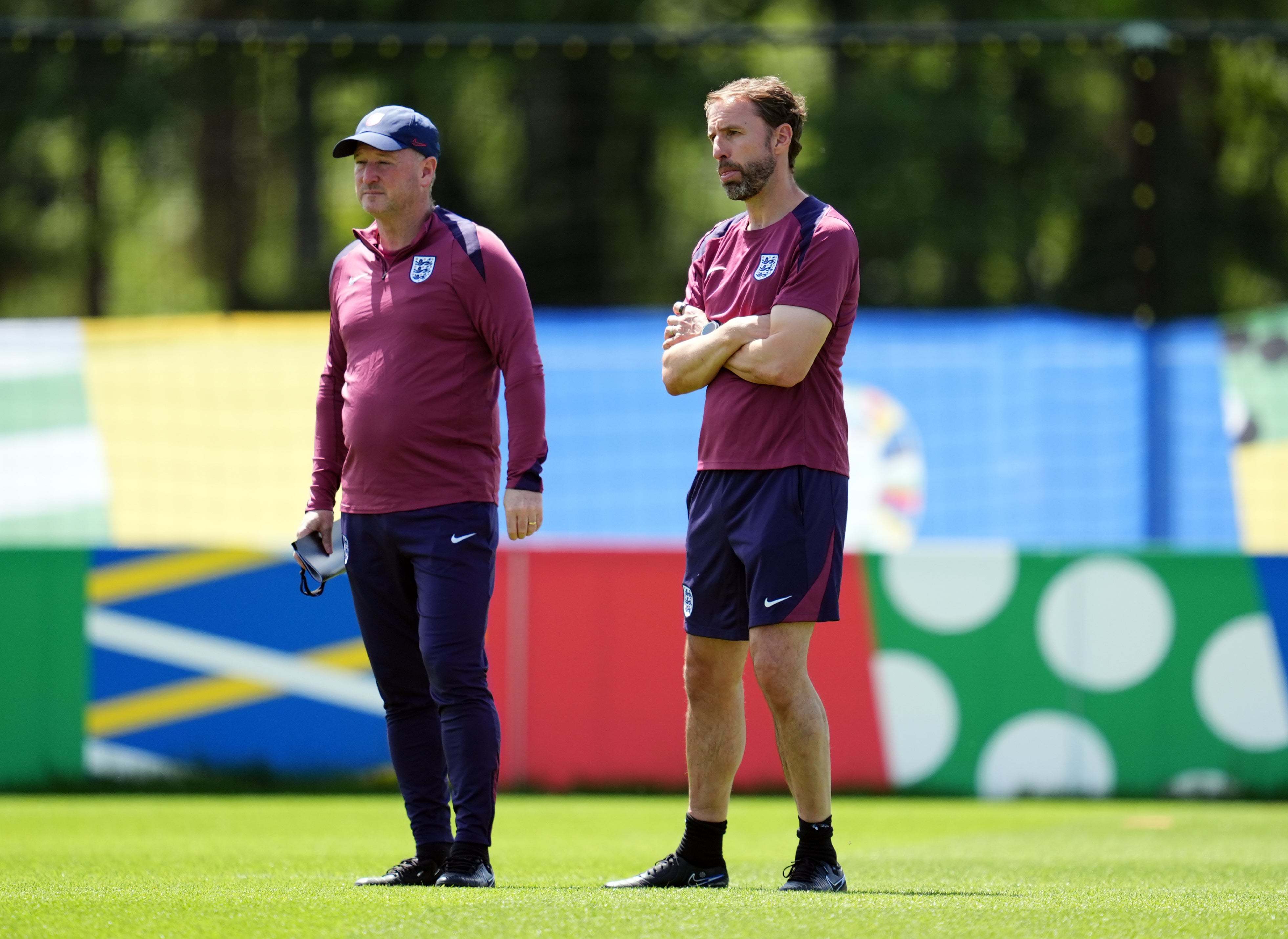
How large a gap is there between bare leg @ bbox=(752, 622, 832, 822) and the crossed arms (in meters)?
0.62

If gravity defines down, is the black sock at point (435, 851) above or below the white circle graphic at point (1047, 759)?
above

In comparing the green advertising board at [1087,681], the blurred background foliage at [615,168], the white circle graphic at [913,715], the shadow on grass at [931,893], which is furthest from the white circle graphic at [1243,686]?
the blurred background foliage at [615,168]

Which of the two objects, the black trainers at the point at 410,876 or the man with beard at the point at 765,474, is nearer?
the man with beard at the point at 765,474

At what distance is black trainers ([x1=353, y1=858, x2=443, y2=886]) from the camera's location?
4527mm

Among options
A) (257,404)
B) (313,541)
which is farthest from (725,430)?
(257,404)

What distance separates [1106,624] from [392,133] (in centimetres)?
506

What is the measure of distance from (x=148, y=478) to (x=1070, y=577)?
21.0ft

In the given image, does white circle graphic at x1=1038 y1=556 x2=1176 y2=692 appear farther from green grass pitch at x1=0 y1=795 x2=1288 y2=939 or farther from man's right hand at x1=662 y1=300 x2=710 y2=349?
man's right hand at x1=662 y1=300 x2=710 y2=349

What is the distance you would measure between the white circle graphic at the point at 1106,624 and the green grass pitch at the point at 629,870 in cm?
63

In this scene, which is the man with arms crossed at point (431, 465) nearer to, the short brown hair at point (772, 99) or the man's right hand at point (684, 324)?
the man's right hand at point (684, 324)

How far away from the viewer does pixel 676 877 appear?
4520 millimetres

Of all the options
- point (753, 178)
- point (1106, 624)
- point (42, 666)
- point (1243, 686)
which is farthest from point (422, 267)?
point (1243, 686)

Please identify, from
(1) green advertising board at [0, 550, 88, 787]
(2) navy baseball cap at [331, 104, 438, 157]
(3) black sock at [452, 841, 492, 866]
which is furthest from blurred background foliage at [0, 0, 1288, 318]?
(3) black sock at [452, 841, 492, 866]

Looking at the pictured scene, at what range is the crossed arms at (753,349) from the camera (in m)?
4.36
